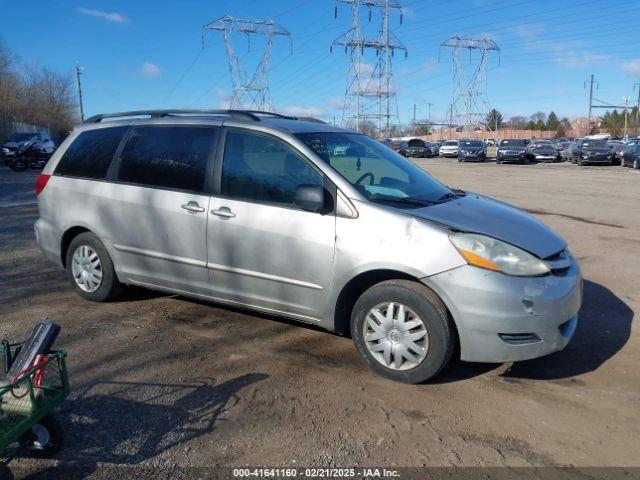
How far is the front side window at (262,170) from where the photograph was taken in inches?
159

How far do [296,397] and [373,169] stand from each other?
6.45 feet

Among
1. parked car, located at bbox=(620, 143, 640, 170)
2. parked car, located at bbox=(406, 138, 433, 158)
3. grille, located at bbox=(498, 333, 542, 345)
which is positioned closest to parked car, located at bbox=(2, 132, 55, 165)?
grille, located at bbox=(498, 333, 542, 345)

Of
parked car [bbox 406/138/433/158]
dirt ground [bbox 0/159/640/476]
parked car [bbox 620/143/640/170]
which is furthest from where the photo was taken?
parked car [bbox 406/138/433/158]

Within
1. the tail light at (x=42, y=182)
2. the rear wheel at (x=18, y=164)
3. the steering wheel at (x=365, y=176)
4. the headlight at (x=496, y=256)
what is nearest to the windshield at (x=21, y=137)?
the rear wheel at (x=18, y=164)

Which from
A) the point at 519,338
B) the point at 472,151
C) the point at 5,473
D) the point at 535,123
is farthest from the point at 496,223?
the point at 535,123

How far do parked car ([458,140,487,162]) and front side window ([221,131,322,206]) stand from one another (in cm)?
3707

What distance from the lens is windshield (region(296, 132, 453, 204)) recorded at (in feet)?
13.3

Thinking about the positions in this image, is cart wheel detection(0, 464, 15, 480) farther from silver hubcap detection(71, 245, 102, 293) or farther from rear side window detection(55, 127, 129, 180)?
rear side window detection(55, 127, 129, 180)

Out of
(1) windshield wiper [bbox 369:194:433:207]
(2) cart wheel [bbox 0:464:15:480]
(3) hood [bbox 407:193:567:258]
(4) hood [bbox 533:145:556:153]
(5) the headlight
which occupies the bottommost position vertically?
(2) cart wheel [bbox 0:464:15:480]

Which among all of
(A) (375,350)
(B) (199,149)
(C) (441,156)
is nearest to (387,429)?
(A) (375,350)

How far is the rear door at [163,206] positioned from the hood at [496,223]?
5.81 ft

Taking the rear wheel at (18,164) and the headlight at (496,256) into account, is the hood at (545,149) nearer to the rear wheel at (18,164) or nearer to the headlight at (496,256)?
the rear wheel at (18,164)

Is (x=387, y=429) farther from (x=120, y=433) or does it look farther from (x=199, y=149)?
(x=199, y=149)

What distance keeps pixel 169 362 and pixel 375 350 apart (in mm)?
1494
